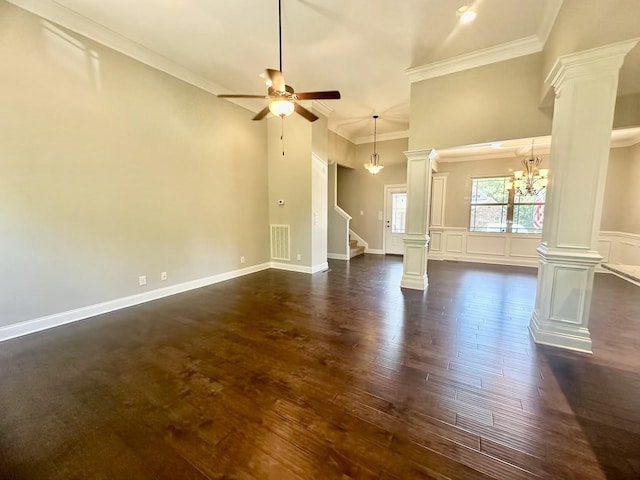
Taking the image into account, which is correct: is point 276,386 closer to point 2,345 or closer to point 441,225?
point 2,345

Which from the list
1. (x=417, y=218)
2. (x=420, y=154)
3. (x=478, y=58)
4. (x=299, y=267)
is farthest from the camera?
(x=299, y=267)

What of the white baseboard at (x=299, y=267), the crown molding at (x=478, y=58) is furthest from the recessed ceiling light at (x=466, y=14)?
the white baseboard at (x=299, y=267)

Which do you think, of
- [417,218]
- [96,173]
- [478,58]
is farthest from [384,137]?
[96,173]

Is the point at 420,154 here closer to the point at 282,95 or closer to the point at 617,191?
the point at 282,95

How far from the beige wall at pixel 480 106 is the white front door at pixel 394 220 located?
371cm

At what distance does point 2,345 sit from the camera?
8.88ft

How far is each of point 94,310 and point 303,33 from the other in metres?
4.55

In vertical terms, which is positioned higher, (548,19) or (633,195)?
(548,19)

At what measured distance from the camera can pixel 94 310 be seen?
347 centimetres

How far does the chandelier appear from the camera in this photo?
228 inches

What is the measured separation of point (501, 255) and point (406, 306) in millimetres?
4716

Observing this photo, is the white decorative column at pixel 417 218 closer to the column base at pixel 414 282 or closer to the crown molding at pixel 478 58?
the column base at pixel 414 282

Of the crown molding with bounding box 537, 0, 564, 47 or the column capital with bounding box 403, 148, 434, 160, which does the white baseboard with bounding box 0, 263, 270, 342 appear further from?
the crown molding with bounding box 537, 0, 564, 47

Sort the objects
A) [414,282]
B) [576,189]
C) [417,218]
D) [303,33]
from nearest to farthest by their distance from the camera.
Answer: [576,189], [303,33], [417,218], [414,282]
